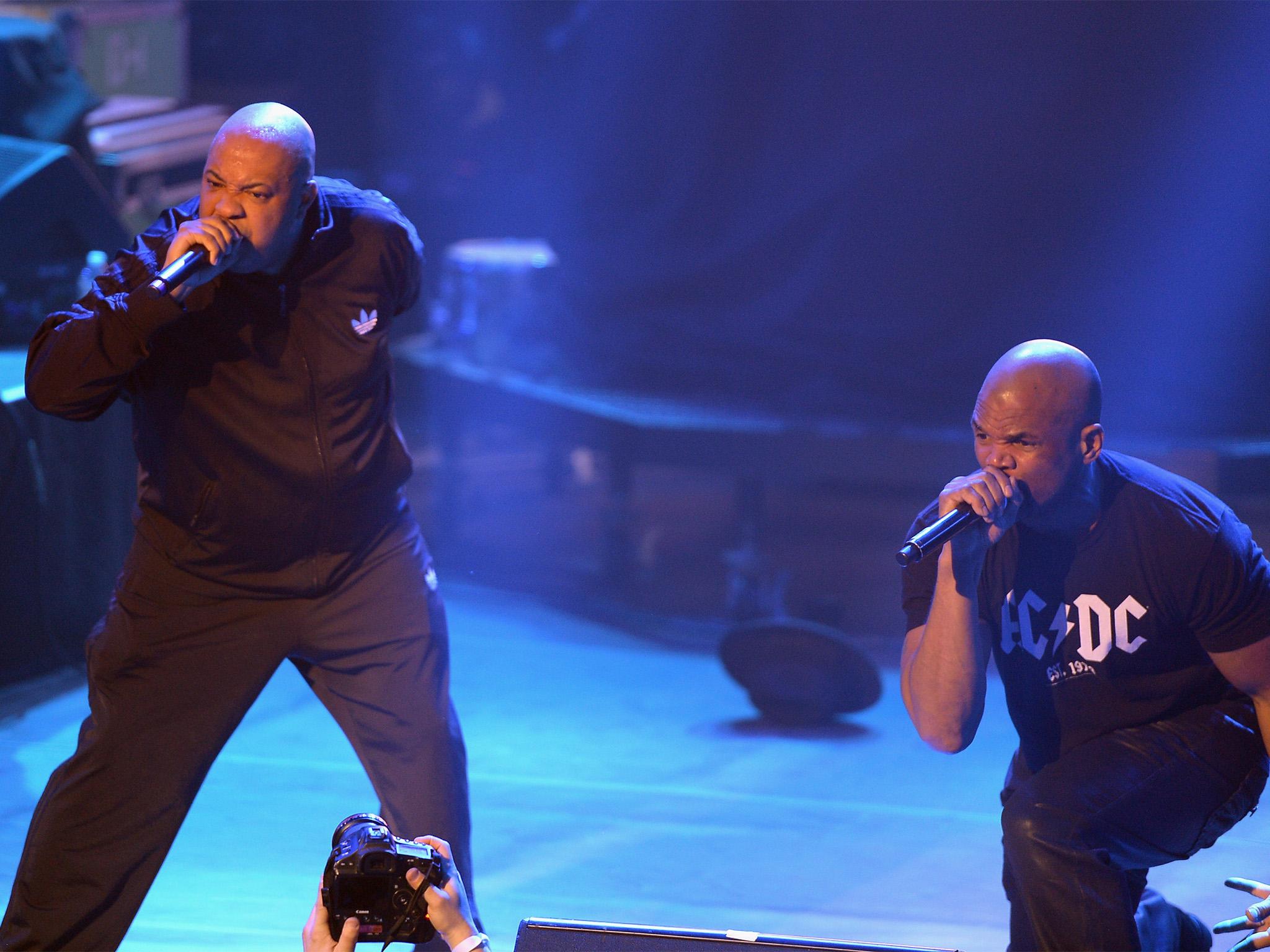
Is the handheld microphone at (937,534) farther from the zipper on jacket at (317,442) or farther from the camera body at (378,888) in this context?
the zipper on jacket at (317,442)

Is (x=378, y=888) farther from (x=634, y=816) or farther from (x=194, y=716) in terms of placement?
(x=634, y=816)

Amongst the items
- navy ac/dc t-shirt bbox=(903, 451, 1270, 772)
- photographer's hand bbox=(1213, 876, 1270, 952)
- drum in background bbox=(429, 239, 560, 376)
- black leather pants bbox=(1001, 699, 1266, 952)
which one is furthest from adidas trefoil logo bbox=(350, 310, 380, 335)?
drum in background bbox=(429, 239, 560, 376)

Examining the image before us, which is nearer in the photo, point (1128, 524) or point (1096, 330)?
point (1128, 524)

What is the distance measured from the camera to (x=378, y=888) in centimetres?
166

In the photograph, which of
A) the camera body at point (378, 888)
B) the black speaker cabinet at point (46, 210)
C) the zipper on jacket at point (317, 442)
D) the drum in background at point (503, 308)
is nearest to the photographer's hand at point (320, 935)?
the camera body at point (378, 888)

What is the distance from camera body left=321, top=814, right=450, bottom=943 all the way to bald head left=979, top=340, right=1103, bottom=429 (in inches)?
42.8

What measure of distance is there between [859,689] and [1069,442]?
7.13 feet

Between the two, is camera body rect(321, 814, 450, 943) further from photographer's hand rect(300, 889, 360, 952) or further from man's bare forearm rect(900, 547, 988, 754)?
man's bare forearm rect(900, 547, 988, 754)

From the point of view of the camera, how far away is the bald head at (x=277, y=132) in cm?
219

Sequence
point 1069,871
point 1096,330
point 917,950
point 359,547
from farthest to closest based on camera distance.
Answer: point 1096,330
point 359,547
point 1069,871
point 917,950

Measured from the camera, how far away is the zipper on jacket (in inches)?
91.9

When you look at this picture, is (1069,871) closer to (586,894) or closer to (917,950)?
(917,950)

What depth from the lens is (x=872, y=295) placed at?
18.1 feet

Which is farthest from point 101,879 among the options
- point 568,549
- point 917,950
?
point 568,549
